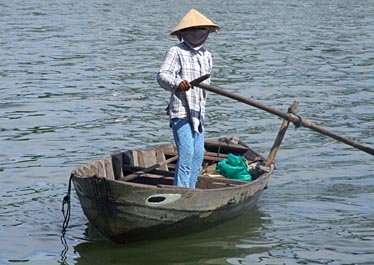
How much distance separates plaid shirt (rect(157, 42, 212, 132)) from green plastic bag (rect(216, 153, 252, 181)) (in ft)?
4.76

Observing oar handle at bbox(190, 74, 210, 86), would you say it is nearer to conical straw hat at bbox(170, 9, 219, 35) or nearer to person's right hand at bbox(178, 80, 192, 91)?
person's right hand at bbox(178, 80, 192, 91)

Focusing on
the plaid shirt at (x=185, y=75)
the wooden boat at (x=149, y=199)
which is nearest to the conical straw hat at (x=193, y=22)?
the plaid shirt at (x=185, y=75)

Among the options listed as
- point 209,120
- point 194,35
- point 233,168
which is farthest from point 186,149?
point 209,120

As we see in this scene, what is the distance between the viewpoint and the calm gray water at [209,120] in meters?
9.63

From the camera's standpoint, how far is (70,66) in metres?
21.8

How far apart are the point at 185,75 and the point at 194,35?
40 centimetres

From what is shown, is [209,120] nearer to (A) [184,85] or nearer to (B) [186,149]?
(B) [186,149]

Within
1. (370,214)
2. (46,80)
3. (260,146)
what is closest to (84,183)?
(370,214)

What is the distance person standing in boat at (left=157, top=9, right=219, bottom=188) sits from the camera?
29.9 ft

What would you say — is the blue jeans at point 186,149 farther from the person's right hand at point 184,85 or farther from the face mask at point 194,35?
the face mask at point 194,35

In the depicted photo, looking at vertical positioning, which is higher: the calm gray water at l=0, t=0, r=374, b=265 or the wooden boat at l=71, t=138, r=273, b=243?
the wooden boat at l=71, t=138, r=273, b=243

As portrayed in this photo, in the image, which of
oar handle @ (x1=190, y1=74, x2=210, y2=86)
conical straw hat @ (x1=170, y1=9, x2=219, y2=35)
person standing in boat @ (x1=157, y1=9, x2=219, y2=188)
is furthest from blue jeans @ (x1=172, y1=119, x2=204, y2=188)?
conical straw hat @ (x1=170, y1=9, x2=219, y2=35)

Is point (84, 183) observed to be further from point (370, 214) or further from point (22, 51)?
point (22, 51)

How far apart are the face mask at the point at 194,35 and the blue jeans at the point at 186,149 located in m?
0.77
